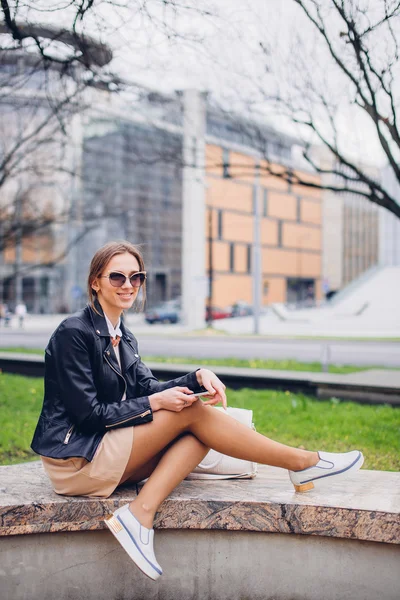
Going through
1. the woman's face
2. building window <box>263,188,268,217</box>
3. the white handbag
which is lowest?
the white handbag

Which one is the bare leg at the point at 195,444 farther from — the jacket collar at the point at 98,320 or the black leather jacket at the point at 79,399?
the jacket collar at the point at 98,320

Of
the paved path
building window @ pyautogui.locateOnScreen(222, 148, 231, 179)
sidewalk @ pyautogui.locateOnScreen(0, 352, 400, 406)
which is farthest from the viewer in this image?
the paved path

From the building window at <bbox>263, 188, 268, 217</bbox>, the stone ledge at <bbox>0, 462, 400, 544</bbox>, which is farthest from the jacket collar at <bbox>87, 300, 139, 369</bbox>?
the building window at <bbox>263, 188, 268, 217</bbox>

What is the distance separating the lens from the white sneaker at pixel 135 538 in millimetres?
2795

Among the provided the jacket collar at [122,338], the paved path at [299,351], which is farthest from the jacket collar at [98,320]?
the paved path at [299,351]

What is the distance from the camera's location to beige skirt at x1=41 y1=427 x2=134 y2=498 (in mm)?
3055

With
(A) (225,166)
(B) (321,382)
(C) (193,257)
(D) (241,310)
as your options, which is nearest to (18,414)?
(B) (321,382)

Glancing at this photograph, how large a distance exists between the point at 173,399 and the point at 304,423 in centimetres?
356

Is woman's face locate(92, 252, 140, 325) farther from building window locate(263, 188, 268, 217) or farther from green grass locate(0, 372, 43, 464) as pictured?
building window locate(263, 188, 268, 217)

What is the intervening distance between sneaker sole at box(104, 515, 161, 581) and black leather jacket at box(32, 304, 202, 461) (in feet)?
1.03

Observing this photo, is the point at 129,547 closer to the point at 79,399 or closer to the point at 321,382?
the point at 79,399

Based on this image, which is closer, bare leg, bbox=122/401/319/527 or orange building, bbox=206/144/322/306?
bare leg, bbox=122/401/319/527

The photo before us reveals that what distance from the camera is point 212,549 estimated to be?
123 inches

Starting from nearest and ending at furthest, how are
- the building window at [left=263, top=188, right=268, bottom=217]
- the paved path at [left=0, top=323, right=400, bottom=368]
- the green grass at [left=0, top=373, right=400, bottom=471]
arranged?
the green grass at [left=0, top=373, right=400, bottom=471], the paved path at [left=0, top=323, right=400, bottom=368], the building window at [left=263, top=188, right=268, bottom=217]
